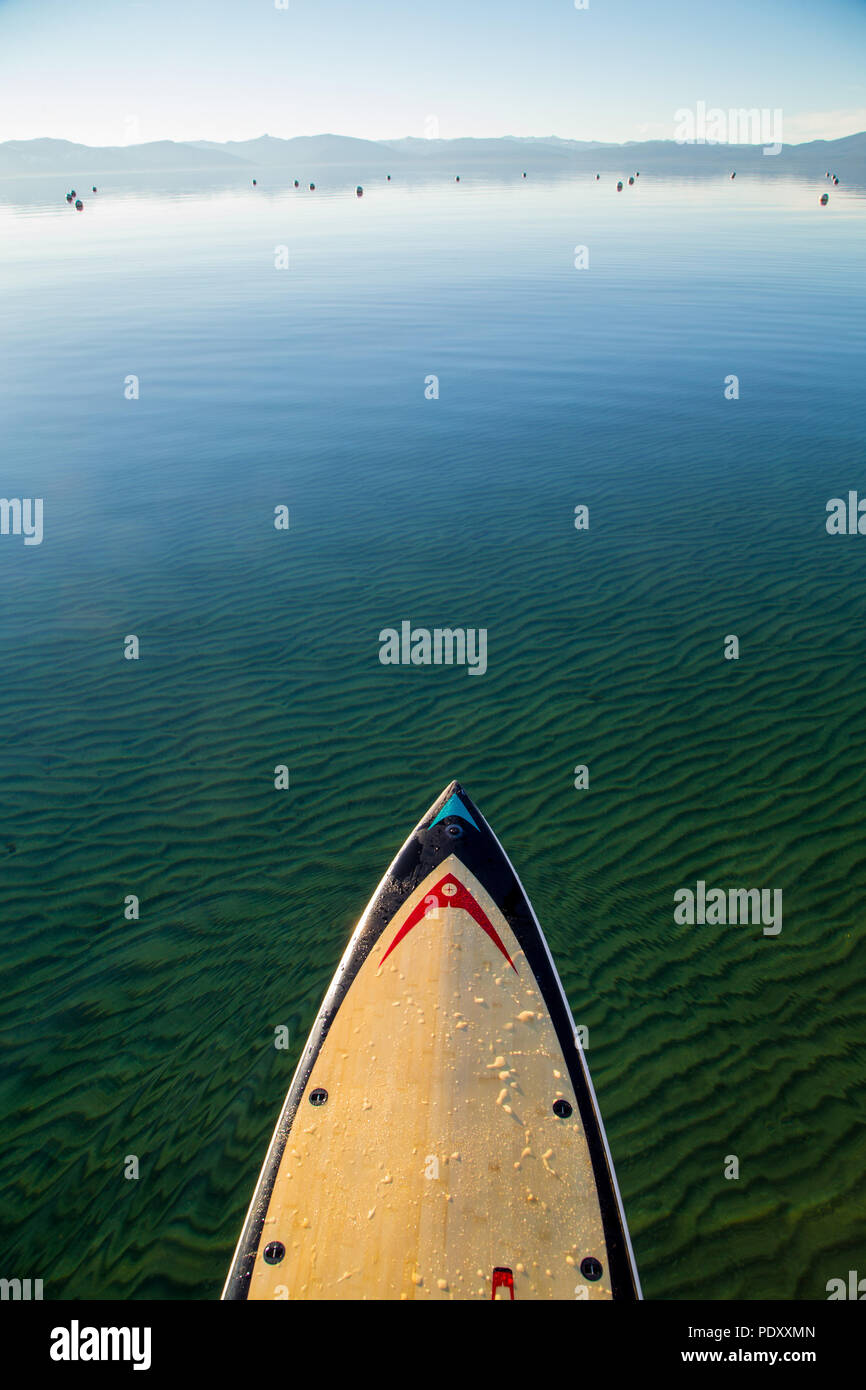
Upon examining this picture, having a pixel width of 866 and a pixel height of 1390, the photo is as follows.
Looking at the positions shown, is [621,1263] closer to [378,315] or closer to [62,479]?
[62,479]

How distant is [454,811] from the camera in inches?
405

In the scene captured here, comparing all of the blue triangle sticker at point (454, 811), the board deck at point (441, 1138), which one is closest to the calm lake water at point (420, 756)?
the board deck at point (441, 1138)

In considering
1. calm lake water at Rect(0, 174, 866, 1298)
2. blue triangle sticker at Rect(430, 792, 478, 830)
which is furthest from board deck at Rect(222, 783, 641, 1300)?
blue triangle sticker at Rect(430, 792, 478, 830)

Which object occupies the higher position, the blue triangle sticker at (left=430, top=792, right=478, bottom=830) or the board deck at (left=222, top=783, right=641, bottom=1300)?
the blue triangle sticker at (left=430, top=792, right=478, bottom=830)

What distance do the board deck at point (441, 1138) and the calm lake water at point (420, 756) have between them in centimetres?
92

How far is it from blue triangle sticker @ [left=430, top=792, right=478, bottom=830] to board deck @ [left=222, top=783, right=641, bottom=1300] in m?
1.21

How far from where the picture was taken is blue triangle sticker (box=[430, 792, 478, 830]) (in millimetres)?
10195

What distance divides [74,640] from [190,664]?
2859 millimetres

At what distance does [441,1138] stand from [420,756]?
21.3 ft

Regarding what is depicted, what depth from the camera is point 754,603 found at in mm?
16359

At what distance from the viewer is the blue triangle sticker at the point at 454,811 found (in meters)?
10.2

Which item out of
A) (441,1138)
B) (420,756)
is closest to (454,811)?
(420,756)

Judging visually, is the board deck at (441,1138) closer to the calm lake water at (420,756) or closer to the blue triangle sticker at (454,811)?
the calm lake water at (420,756)

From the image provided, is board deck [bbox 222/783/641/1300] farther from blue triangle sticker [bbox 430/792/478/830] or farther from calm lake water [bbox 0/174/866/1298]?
blue triangle sticker [bbox 430/792/478/830]
